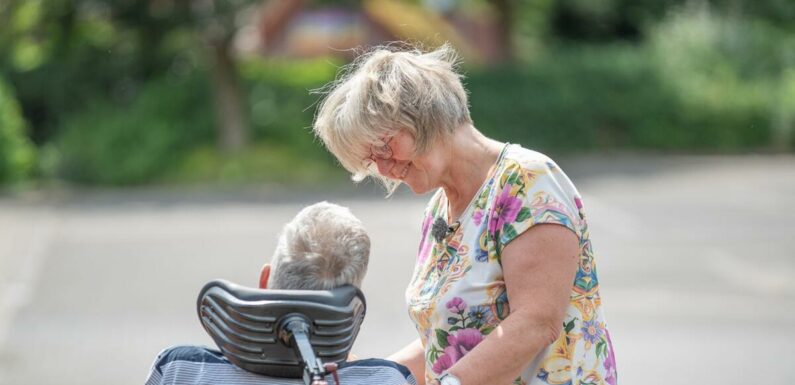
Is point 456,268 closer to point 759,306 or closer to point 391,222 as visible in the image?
point 759,306

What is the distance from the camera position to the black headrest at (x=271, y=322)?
7.38 ft

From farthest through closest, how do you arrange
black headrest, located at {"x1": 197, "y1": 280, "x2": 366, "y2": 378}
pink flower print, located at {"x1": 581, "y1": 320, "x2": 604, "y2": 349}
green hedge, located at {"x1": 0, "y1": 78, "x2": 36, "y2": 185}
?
green hedge, located at {"x1": 0, "y1": 78, "x2": 36, "y2": 185} → pink flower print, located at {"x1": 581, "y1": 320, "x2": 604, "y2": 349} → black headrest, located at {"x1": 197, "y1": 280, "x2": 366, "y2": 378}

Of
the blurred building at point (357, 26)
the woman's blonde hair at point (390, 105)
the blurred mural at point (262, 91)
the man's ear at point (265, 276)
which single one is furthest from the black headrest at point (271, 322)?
the blurred mural at point (262, 91)

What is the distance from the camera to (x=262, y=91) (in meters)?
21.5

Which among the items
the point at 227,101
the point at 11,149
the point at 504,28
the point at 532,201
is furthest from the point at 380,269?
the point at 504,28

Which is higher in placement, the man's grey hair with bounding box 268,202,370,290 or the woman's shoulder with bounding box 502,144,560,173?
the woman's shoulder with bounding box 502,144,560,173

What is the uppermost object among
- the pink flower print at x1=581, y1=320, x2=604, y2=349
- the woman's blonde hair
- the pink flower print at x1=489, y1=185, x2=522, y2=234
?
the woman's blonde hair

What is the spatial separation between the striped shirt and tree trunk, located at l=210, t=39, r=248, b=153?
1802 cm

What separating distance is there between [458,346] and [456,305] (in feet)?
0.33

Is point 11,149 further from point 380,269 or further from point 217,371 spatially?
point 217,371

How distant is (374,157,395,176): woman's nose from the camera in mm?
2508

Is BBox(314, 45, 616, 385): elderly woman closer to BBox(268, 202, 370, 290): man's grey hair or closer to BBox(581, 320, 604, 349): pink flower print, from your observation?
BBox(581, 320, 604, 349): pink flower print

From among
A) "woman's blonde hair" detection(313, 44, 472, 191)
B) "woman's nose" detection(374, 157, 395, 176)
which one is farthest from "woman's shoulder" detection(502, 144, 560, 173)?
"woman's nose" detection(374, 157, 395, 176)

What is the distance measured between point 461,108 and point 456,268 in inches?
13.9
